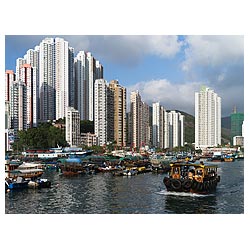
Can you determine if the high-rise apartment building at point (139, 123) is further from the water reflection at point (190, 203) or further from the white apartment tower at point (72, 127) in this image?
the water reflection at point (190, 203)

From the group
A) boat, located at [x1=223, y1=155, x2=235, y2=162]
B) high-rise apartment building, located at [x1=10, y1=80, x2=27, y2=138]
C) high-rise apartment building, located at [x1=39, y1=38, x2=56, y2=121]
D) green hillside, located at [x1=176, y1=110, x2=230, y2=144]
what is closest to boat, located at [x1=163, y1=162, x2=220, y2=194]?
green hillside, located at [x1=176, y1=110, x2=230, y2=144]

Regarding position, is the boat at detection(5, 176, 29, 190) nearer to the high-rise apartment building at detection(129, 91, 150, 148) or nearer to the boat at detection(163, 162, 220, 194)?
the boat at detection(163, 162, 220, 194)

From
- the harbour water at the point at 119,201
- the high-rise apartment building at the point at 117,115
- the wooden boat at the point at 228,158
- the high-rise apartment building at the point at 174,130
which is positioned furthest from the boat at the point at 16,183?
the wooden boat at the point at 228,158

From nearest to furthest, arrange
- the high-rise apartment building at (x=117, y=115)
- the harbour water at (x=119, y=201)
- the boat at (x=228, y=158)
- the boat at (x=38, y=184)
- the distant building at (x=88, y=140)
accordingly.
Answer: the harbour water at (x=119, y=201) < the boat at (x=38, y=184) < the high-rise apartment building at (x=117, y=115) < the distant building at (x=88, y=140) < the boat at (x=228, y=158)

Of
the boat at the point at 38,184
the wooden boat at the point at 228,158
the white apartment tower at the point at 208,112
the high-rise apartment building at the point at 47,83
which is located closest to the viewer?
the white apartment tower at the point at 208,112

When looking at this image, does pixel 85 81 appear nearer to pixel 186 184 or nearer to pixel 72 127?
pixel 72 127

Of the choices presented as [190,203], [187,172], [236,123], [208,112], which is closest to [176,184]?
[187,172]

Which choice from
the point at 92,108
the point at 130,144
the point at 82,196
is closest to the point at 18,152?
the point at 92,108
